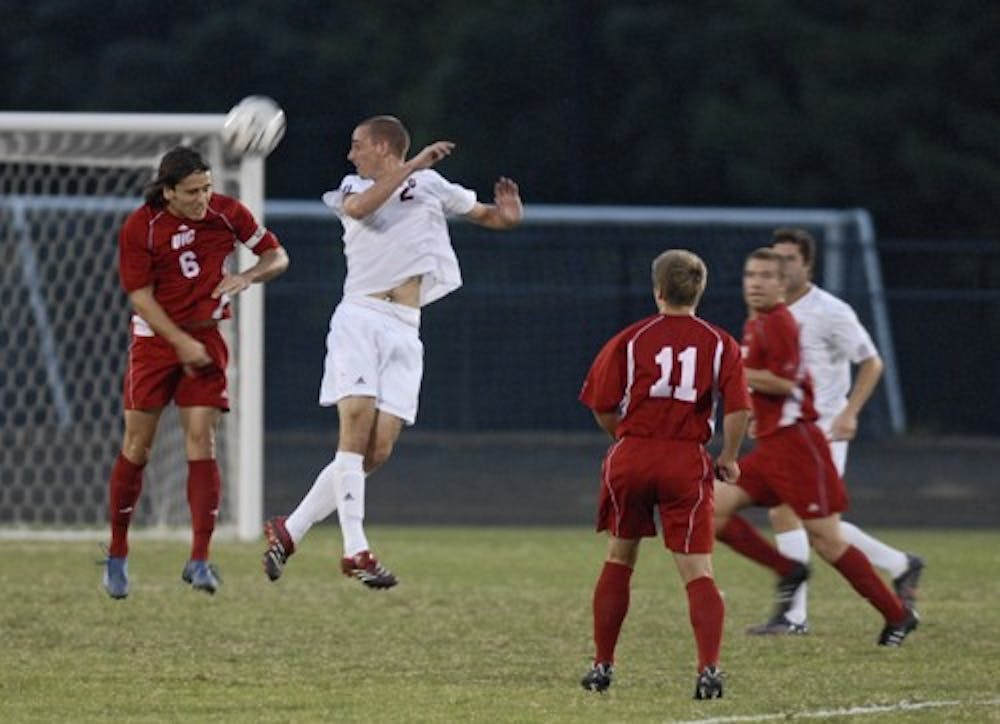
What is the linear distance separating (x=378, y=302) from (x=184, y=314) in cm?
84

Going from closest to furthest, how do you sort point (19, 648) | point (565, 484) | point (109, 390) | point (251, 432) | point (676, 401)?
point (676, 401) → point (19, 648) → point (251, 432) → point (109, 390) → point (565, 484)

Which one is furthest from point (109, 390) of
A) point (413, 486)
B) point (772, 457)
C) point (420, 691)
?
point (420, 691)

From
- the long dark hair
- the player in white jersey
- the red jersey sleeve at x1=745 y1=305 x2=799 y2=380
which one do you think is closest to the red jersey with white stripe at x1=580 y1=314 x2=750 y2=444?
the red jersey sleeve at x1=745 y1=305 x2=799 y2=380

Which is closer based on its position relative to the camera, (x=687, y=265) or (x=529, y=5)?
(x=687, y=265)

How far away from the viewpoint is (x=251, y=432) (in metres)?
16.3

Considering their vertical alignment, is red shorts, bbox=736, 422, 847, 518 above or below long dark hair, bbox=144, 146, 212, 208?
below

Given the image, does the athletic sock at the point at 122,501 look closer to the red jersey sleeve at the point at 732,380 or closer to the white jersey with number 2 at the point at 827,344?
the white jersey with number 2 at the point at 827,344

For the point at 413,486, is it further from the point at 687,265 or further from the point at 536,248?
the point at 687,265

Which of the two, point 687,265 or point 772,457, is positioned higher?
point 687,265

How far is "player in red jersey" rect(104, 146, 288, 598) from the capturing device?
35.5 ft

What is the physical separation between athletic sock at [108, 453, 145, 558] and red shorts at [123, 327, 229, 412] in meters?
0.33

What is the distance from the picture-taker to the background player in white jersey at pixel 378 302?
10.7 metres

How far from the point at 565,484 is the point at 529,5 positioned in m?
12.6

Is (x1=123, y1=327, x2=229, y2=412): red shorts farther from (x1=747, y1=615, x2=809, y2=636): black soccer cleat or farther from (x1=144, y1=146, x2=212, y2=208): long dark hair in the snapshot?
(x1=747, y1=615, x2=809, y2=636): black soccer cleat
